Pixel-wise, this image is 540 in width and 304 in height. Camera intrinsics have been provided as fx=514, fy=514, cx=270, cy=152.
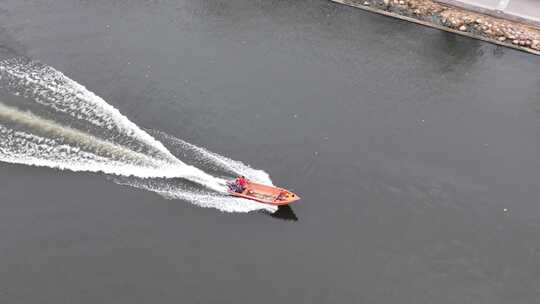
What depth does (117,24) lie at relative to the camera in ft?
185

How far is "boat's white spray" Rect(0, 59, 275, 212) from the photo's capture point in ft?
133

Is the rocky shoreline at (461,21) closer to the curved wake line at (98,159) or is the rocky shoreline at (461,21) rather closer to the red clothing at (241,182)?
the red clothing at (241,182)

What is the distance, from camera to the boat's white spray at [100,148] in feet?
133

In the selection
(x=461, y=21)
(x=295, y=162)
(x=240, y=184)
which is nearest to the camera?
(x=240, y=184)

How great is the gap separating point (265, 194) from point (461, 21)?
3295cm

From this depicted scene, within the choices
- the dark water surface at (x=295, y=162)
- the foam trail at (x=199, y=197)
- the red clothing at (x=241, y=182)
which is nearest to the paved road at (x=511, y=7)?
the dark water surface at (x=295, y=162)

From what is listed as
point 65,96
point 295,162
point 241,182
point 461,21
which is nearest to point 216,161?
point 241,182

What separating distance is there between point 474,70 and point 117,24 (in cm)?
3831

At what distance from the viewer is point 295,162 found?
42.7 metres

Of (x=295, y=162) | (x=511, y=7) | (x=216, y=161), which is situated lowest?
(x=216, y=161)

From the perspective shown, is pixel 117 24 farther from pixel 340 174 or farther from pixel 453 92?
pixel 453 92

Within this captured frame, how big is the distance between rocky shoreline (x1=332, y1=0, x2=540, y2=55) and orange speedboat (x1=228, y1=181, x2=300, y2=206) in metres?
30.7

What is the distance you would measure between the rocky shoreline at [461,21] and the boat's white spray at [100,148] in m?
30.0

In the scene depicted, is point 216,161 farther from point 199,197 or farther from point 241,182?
point 199,197
